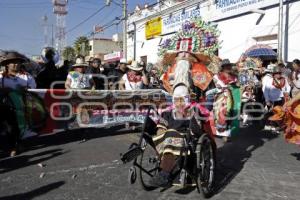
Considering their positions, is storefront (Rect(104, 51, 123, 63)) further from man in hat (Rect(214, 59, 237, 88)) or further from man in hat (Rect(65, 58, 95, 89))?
man in hat (Rect(214, 59, 237, 88))

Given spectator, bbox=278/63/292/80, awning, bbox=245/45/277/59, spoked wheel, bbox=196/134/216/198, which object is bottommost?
spoked wheel, bbox=196/134/216/198

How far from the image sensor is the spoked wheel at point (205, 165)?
16.3 feet

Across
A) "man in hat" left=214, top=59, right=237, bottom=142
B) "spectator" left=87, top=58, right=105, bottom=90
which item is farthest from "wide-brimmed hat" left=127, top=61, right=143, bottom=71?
"man in hat" left=214, top=59, right=237, bottom=142

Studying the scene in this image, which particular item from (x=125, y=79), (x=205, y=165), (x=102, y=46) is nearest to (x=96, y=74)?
(x=125, y=79)

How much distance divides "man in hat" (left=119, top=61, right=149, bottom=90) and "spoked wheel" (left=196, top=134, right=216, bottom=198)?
16.6 feet

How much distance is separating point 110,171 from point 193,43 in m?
2.28

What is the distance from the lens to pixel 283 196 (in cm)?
531

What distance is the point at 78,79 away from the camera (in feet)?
30.4

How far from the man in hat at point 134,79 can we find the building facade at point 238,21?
1584mm

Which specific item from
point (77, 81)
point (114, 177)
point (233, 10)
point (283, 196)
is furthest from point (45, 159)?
point (233, 10)

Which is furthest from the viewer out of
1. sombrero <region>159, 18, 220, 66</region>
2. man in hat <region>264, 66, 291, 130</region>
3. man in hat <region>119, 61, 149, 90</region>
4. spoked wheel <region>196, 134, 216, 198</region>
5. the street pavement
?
man in hat <region>264, 66, 291, 130</region>

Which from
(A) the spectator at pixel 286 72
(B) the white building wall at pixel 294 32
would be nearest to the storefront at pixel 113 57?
(B) the white building wall at pixel 294 32

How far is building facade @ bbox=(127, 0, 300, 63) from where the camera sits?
56.0ft

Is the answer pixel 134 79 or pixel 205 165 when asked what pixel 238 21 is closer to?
pixel 134 79
